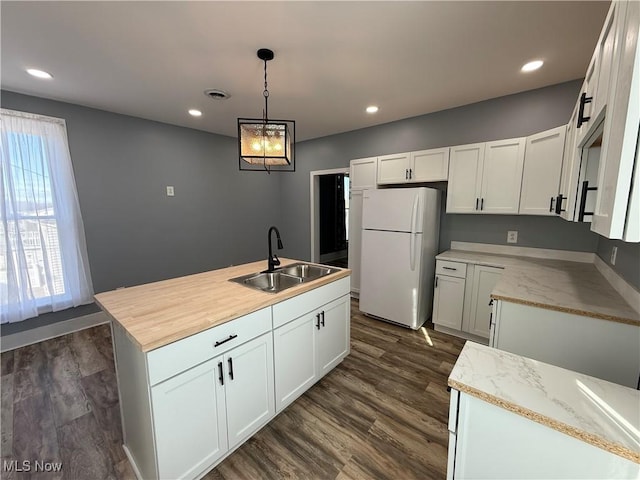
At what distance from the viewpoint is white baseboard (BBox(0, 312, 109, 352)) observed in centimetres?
272

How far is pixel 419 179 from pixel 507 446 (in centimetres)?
276

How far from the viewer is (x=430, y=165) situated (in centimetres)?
308

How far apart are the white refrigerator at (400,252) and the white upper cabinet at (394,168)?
40 centimetres

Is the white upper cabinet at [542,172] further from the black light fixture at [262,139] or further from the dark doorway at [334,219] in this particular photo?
the dark doorway at [334,219]

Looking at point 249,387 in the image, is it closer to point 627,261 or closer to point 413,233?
point 413,233


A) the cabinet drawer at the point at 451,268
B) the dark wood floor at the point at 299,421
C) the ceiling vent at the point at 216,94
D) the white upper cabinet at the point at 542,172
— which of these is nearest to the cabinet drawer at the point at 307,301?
the dark wood floor at the point at 299,421

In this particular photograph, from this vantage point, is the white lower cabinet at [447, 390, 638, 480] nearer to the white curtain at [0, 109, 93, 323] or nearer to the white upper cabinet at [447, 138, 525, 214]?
the white upper cabinet at [447, 138, 525, 214]

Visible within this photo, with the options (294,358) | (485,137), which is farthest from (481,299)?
(294,358)

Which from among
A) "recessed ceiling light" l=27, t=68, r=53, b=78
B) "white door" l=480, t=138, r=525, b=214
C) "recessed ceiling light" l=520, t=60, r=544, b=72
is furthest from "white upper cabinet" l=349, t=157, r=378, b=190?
"recessed ceiling light" l=27, t=68, r=53, b=78

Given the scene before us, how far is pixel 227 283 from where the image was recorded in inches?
75.7

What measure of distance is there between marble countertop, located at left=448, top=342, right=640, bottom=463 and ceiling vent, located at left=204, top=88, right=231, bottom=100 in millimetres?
3034

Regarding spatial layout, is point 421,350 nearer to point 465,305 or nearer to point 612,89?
point 465,305

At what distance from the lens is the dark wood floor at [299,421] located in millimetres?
1496

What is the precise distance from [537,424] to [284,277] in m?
1.80
